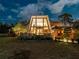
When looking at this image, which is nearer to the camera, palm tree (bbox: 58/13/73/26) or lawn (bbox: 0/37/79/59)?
lawn (bbox: 0/37/79/59)

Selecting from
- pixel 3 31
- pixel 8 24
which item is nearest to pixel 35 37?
pixel 8 24

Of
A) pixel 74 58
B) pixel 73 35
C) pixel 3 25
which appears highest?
pixel 3 25

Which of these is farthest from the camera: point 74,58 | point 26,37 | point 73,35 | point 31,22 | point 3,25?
point 31,22

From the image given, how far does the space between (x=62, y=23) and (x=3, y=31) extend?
37.2 ft

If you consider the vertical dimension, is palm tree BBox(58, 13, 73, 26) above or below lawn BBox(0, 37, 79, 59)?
above

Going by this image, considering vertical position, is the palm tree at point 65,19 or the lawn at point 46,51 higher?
the palm tree at point 65,19

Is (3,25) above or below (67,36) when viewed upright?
above

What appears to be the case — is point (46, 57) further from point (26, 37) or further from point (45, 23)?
point (45, 23)

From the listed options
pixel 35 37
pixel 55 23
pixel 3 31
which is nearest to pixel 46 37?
pixel 35 37

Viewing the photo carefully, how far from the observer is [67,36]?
71.2ft

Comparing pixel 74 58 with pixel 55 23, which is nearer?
pixel 74 58

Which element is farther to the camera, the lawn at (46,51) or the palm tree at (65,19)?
the palm tree at (65,19)

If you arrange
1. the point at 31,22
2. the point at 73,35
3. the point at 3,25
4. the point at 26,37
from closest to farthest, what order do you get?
the point at 73,35 → the point at 26,37 → the point at 3,25 → the point at 31,22

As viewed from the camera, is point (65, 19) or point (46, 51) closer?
point (46, 51)
